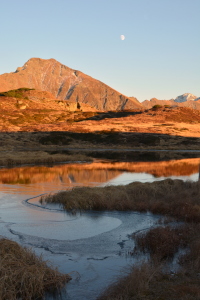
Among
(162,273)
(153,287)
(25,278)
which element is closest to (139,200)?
(162,273)

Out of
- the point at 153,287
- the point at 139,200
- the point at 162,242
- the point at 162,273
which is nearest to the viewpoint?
the point at 153,287

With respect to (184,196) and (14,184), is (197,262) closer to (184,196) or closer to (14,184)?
(184,196)

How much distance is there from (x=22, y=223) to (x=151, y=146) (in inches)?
3304

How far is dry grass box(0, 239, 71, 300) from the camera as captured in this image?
35.3ft

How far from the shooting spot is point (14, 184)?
124ft

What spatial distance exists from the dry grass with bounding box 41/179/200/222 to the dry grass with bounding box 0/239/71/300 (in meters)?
11.1

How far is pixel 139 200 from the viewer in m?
26.2

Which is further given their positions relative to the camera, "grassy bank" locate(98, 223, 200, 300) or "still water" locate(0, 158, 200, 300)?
"still water" locate(0, 158, 200, 300)

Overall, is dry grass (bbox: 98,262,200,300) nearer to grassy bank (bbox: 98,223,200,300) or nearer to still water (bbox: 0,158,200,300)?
grassy bank (bbox: 98,223,200,300)

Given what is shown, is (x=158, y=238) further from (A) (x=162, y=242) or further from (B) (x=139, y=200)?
(B) (x=139, y=200)

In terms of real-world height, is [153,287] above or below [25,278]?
below

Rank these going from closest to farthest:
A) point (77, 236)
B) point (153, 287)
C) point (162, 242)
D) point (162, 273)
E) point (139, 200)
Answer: point (153, 287) < point (162, 273) < point (162, 242) < point (77, 236) < point (139, 200)

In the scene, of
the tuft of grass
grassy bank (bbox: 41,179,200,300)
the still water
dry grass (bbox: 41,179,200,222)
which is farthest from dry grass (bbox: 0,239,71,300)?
dry grass (bbox: 41,179,200,222)

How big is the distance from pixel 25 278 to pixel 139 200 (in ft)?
52.1
